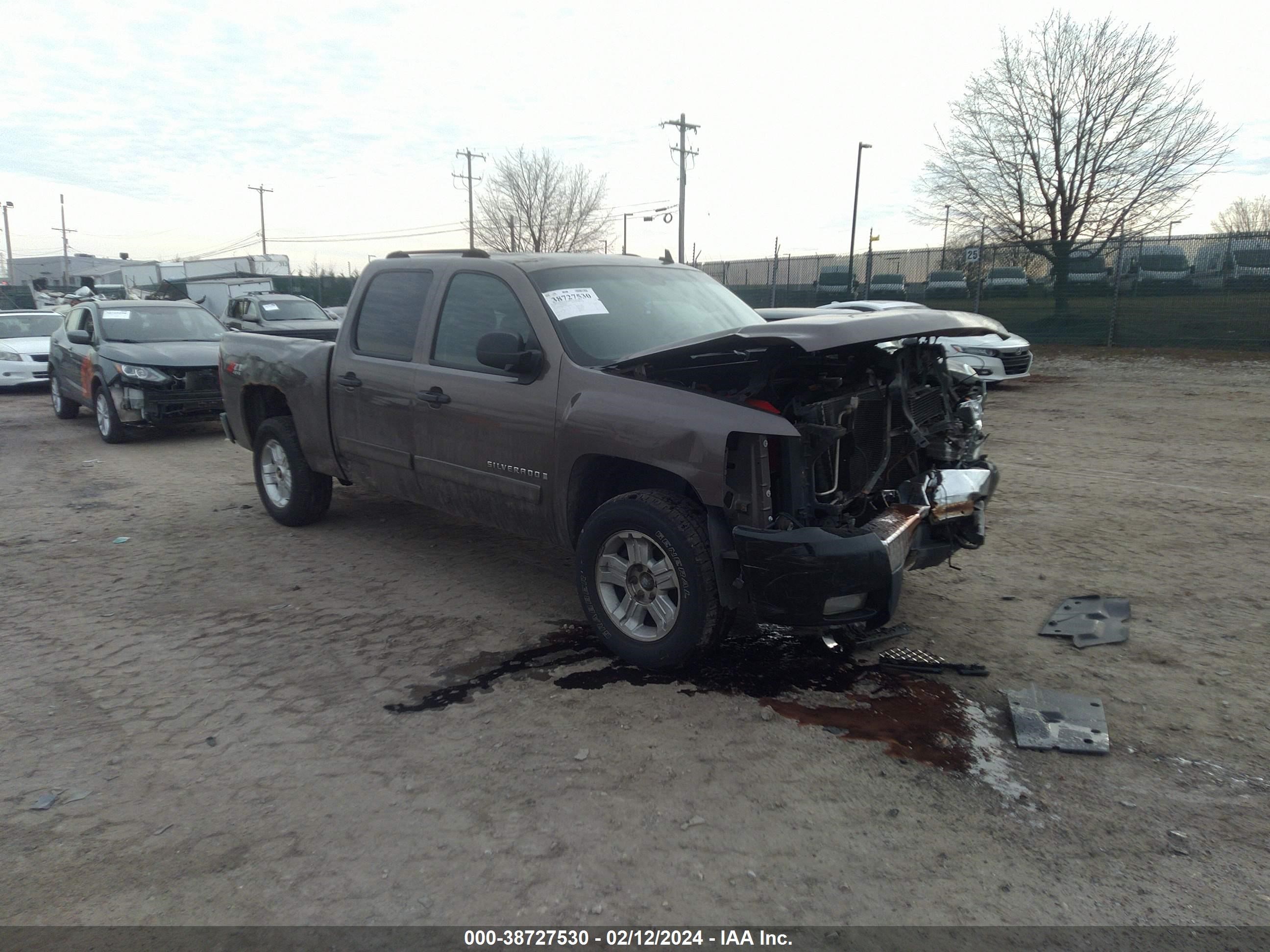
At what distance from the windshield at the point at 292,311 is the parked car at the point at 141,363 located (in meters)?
4.61

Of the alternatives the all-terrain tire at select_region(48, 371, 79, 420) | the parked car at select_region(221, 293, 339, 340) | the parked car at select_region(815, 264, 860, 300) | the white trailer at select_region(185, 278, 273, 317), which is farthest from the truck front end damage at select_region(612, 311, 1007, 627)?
the white trailer at select_region(185, 278, 273, 317)

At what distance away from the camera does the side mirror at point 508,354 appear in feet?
14.3

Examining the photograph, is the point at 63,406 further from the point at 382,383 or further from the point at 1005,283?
the point at 1005,283

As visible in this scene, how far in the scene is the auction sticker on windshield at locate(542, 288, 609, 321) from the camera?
4.62 m

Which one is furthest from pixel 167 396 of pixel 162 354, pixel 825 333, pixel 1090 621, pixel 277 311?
pixel 1090 621

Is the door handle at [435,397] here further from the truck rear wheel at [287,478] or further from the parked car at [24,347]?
the parked car at [24,347]

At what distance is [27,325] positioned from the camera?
17.0 meters

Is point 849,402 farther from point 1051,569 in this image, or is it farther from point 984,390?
point 1051,569

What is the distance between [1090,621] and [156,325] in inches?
460

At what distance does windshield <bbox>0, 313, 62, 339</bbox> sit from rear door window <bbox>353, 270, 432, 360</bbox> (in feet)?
47.1

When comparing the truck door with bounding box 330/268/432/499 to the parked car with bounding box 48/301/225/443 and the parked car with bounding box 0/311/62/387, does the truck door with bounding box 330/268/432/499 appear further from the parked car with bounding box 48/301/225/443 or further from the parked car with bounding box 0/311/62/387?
the parked car with bounding box 0/311/62/387
